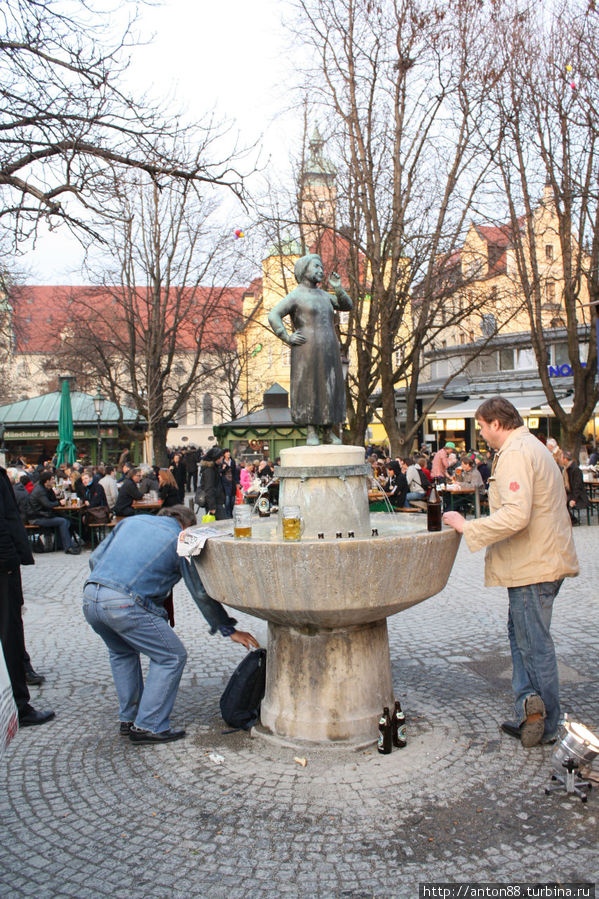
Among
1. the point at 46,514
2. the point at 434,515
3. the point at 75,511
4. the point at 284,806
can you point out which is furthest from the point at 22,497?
the point at 284,806

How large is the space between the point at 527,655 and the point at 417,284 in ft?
64.0

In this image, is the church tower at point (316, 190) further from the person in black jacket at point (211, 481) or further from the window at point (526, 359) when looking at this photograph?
the window at point (526, 359)

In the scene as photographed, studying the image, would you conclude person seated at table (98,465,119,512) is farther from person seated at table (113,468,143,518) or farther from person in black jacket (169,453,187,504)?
person in black jacket (169,453,187,504)

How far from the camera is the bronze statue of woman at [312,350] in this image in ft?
20.9

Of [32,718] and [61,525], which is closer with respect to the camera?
[32,718]

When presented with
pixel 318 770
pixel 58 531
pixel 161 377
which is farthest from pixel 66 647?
pixel 161 377

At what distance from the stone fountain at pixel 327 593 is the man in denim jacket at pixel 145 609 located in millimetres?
269

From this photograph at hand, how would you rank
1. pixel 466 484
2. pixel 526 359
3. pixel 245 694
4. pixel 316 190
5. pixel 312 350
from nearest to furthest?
1. pixel 245 694
2. pixel 312 350
3. pixel 466 484
4. pixel 316 190
5. pixel 526 359

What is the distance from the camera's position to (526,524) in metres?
4.23

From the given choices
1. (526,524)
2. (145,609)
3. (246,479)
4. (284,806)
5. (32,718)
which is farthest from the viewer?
(246,479)

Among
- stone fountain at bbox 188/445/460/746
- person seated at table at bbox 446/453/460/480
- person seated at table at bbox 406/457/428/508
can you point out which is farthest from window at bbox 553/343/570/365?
stone fountain at bbox 188/445/460/746

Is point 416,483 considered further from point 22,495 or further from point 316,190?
point 316,190

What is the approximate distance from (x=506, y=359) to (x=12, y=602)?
3434cm

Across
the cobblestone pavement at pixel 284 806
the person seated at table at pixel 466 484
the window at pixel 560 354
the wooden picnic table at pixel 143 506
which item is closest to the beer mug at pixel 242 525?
the cobblestone pavement at pixel 284 806
